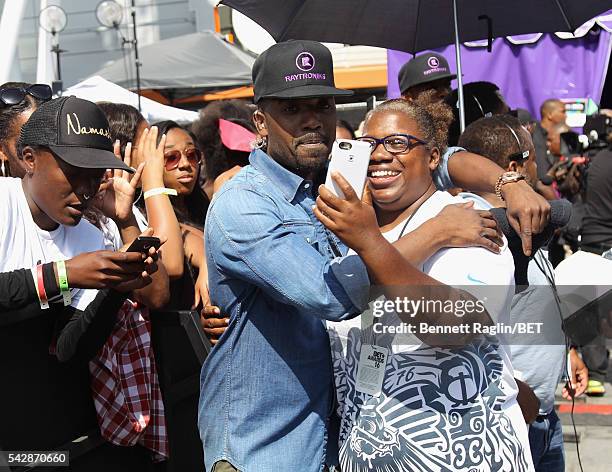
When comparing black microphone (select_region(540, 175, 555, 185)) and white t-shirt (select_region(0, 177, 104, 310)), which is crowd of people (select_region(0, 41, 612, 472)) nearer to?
white t-shirt (select_region(0, 177, 104, 310))

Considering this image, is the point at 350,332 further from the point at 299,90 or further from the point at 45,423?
the point at 45,423

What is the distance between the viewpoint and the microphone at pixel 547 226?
Answer: 260 centimetres

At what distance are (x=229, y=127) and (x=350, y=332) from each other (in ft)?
7.94

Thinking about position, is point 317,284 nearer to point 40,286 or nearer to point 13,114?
point 40,286

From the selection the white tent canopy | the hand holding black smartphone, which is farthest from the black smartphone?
the white tent canopy

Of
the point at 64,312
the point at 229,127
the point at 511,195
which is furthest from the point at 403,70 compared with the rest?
the point at 64,312

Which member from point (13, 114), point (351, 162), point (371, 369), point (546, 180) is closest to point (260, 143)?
point (351, 162)

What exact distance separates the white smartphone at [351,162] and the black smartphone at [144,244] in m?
0.76

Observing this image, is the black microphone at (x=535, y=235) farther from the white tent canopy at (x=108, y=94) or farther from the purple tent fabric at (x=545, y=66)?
the purple tent fabric at (x=545, y=66)

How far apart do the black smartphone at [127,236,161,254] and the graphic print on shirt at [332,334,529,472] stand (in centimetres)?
82

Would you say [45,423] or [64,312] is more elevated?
[64,312]

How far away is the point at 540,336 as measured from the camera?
3.42 metres

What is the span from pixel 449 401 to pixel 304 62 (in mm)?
1045

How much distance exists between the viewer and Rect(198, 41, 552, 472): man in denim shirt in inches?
94.0
